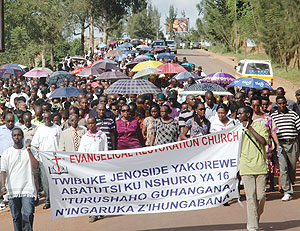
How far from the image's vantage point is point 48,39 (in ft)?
137

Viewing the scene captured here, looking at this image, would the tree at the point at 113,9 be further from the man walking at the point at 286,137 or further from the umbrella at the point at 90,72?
the man walking at the point at 286,137

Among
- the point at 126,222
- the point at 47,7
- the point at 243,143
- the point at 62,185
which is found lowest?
the point at 126,222

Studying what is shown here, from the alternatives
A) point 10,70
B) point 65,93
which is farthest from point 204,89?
point 10,70

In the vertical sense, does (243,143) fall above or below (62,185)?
above

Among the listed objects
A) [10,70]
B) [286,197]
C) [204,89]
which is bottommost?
[286,197]

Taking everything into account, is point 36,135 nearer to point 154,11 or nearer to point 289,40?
point 289,40

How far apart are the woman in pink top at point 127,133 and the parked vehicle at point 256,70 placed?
51.4ft

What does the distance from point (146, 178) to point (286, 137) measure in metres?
3.17

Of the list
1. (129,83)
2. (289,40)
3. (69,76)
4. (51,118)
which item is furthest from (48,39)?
(51,118)

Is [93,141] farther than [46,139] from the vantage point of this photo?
No

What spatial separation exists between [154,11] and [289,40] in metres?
86.2

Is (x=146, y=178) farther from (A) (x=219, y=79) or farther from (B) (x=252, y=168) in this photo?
(A) (x=219, y=79)

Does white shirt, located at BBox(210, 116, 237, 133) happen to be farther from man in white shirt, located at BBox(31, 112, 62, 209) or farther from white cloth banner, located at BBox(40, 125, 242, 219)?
man in white shirt, located at BBox(31, 112, 62, 209)

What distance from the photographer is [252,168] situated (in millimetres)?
7703
